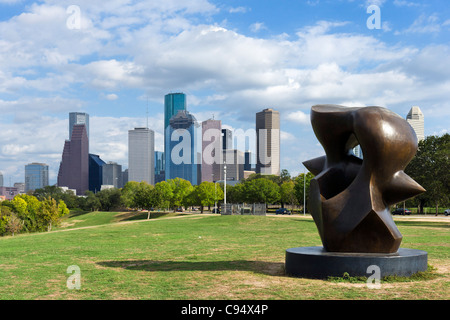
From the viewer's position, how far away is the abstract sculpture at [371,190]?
11.9 metres

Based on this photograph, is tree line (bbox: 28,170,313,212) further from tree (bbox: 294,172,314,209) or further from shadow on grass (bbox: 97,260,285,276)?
shadow on grass (bbox: 97,260,285,276)

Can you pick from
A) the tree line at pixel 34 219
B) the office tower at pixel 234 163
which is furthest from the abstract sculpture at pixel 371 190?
the office tower at pixel 234 163

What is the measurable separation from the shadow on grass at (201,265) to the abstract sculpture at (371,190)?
1994 mm

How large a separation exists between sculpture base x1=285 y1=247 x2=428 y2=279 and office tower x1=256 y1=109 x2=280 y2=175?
493 ft

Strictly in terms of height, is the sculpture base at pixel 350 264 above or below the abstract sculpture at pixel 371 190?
below

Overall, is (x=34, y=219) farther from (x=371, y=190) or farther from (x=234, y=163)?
(x=234, y=163)

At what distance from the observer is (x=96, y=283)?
436 inches

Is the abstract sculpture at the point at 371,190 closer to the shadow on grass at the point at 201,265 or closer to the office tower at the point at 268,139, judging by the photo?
the shadow on grass at the point at 201,265

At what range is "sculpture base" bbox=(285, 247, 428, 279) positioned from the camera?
1114 centimetres

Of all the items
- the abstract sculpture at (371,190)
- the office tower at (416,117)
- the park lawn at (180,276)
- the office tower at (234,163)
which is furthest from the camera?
the office tower at (234,163)

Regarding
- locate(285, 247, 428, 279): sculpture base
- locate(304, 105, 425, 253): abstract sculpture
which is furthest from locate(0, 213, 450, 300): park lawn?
locate(304, 105, 425, 253): abstract sculpture

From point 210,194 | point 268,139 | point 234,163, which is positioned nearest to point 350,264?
point 210,194
